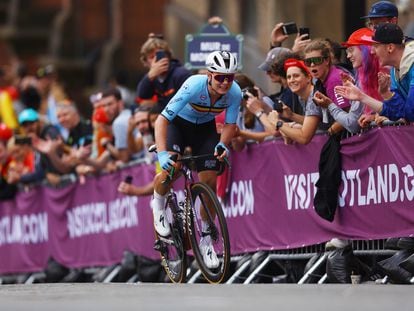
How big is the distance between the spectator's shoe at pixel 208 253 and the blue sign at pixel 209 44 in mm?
3681

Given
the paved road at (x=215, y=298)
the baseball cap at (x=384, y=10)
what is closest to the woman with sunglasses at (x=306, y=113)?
the baseball cap at (x=384, y=10)

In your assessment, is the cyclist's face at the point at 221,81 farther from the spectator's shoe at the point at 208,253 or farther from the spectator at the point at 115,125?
the spectator at the point at 115,125

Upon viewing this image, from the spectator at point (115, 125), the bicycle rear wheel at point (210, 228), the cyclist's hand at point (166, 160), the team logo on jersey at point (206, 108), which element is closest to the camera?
the bicycle rear wheel at point (210, 228)

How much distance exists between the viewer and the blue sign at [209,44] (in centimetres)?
1902

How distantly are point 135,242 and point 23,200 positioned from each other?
3.90m

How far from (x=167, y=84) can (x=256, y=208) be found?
1655 mm

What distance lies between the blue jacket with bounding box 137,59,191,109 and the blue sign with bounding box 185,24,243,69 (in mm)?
554

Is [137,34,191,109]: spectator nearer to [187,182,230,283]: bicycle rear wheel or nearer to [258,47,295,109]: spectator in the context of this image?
[258,47,295,109]: spectator

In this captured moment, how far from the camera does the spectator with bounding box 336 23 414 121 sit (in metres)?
14.4

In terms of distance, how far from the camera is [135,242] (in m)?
20.6

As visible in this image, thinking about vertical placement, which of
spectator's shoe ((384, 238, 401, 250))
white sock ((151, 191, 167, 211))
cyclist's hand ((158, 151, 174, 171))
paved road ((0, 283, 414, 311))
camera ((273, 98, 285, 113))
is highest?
camera ((273, 98, 285, 113))

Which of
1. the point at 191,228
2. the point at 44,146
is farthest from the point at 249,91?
the point at 44,146

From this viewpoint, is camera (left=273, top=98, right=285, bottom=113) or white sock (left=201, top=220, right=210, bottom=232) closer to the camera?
white sock (left=201, top=220, right=210, bottom=232)

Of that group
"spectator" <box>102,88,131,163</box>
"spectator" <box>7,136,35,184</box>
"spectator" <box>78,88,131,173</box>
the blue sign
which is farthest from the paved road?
"spectator" <box>7,136,35,184</box>
